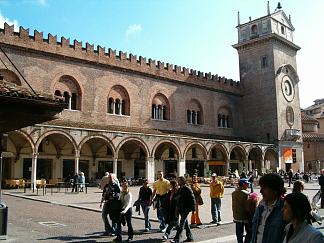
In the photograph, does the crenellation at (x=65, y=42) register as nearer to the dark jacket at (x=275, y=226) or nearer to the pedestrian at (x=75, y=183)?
the pedestrian at (x=75, y=183)

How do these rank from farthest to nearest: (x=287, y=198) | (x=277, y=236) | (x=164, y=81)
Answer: (x=164, y=81)
(x=277, y=236)
(x=287, y=198)

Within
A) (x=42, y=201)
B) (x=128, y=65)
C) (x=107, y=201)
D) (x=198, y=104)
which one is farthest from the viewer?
(x=198, y=104)

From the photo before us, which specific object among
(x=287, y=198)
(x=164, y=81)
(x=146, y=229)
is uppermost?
(x=164, y=81)

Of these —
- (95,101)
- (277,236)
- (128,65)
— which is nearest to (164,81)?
(128,65)

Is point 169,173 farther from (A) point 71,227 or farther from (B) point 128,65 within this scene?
(A) point 71,227

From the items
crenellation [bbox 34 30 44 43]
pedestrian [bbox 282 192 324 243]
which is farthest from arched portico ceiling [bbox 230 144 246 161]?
pedestrian [bbox 282 192 324 243]

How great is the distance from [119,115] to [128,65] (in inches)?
182

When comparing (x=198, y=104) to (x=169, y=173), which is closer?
(x=169, y=173)

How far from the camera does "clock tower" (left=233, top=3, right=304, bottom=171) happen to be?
4110 centimetres

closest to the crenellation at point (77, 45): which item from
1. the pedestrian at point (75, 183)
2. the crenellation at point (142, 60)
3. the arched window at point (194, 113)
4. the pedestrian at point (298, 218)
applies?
the crenellation at point (142, 60)

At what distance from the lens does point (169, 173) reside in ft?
111

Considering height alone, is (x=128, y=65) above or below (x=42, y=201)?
above

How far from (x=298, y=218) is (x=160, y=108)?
32.2m

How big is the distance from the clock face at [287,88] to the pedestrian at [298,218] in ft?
135
